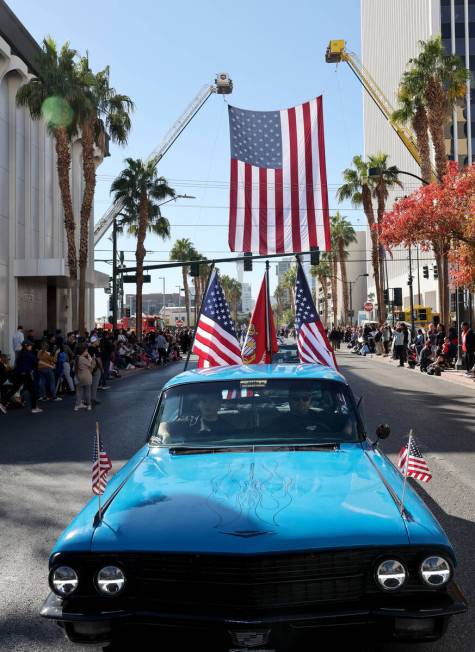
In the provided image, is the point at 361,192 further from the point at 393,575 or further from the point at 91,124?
the point at 393,575


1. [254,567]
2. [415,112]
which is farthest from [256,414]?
[415,112]

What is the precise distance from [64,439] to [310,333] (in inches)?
195

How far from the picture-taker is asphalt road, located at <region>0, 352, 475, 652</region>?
4.43 metres

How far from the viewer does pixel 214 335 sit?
1028 centimetres

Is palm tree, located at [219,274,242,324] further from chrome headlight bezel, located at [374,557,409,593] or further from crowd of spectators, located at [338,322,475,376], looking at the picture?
chrome headlight bezel, located at [374,557,409,593]

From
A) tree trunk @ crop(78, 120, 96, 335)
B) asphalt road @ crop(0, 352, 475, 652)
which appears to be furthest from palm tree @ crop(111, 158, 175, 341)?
asphalt road @ crop(0, 352, 475, 652)

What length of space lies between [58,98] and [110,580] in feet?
98.0

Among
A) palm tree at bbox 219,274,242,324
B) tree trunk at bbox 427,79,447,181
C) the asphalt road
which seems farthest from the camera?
palm tree at bbox 219,274,242,324

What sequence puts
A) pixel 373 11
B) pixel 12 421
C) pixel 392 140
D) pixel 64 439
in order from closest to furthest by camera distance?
1. pixel 64 439
2. pixel 12 421
3. pixel 392 140
4. pixel 373 11

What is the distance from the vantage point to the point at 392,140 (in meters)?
79.0

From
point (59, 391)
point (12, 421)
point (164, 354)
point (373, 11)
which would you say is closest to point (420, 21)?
point (373, 11)

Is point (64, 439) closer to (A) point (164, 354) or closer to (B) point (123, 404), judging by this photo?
(B) point (123, 404)

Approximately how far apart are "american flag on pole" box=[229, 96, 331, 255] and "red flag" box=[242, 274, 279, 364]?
2.70 meters

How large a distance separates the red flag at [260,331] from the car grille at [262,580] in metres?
7.70
